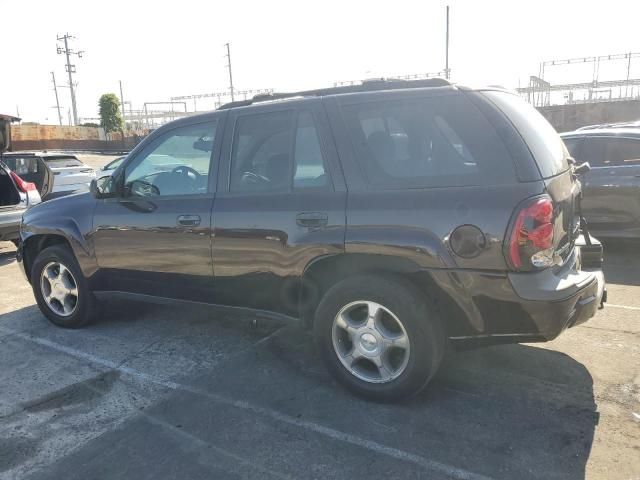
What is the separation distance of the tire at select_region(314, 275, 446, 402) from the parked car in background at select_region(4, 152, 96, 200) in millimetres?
9626

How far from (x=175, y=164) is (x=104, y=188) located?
0.71 m

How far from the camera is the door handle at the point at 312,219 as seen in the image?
10.4ft

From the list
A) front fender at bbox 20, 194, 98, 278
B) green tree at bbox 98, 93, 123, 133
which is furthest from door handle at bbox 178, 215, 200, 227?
green tree at bbox 98, 93, 123, 133

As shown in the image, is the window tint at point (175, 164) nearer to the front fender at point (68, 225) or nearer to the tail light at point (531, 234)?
the front fender at point (68, 225)

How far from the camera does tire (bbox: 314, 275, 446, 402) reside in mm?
2947

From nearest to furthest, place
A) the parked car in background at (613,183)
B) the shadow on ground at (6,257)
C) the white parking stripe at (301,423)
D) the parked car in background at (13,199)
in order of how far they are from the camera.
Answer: the white parking stripe at (301,423) → the parked car in background at (613,183) → the parked car in background at (13,199) → the shadow on ground at (6,257)

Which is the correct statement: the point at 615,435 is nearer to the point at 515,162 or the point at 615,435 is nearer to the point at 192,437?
the point at 515,162

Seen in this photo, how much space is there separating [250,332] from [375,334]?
5.30 feet

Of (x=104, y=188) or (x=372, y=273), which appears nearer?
(x=372, y=273)

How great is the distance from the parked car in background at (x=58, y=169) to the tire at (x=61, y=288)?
6.88 meters

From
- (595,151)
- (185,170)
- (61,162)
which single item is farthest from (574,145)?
(61,162)

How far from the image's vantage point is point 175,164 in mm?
4012

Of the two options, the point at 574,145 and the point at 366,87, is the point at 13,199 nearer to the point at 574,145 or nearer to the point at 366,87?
the point at 366,87

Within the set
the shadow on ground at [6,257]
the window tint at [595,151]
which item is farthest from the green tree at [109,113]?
the window tint at [595,151]
